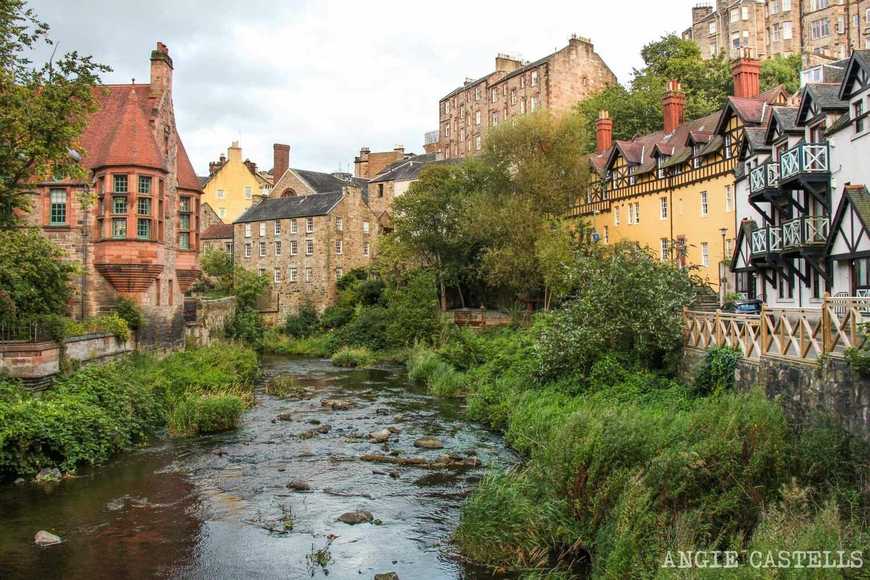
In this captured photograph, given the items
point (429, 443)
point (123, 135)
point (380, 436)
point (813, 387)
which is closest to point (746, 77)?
point (429, 443)

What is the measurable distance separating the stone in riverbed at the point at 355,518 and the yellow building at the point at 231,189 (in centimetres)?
6754

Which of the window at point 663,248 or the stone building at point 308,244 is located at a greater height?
the stone building at point 308,244

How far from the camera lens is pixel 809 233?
24.0 meters

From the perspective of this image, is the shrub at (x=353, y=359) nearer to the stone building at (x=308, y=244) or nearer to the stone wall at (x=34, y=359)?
the stone building at (x=308, y=244)

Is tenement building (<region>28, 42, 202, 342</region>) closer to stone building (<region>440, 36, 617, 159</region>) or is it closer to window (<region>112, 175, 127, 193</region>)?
window (<region>112, 175, 127, 193</region>)

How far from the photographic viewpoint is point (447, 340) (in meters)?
43.0

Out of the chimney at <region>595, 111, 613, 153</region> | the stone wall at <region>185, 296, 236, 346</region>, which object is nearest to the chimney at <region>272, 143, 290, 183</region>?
the stone wall at <region>185, 296, 236, 346</region>

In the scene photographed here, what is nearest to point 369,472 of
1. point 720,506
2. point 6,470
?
point 6,470

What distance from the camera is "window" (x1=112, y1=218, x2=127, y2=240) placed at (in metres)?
26.8

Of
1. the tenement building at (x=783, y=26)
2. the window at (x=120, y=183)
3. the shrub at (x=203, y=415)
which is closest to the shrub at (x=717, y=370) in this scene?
the shrub at (x=203, y=415)

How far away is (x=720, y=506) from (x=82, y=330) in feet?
69.1

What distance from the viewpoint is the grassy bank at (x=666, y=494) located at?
10.0m

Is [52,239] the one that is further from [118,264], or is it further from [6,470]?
[6,470]

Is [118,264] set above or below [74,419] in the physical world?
above
